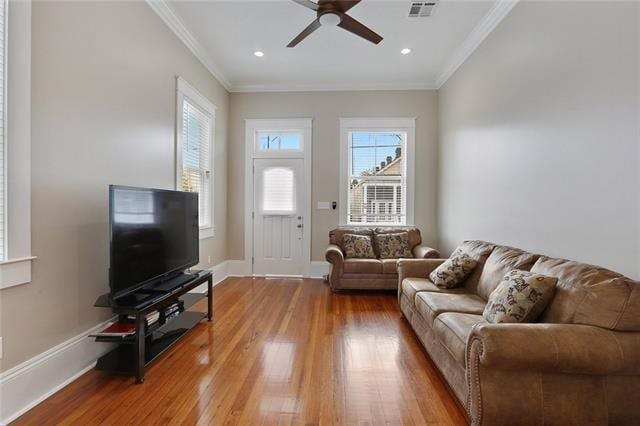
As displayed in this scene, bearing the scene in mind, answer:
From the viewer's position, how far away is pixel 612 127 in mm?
1815

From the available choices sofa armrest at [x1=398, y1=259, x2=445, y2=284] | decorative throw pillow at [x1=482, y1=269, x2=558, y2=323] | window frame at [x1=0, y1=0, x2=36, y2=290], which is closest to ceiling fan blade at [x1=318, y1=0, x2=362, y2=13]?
window frame at [x1=0, y1=0, x2=36, y2=290]

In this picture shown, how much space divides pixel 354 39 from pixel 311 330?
3405 millimetres

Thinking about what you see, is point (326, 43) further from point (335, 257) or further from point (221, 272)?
point (221, 272)

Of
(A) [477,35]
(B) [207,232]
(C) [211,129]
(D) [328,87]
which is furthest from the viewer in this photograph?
(D) [328,87]

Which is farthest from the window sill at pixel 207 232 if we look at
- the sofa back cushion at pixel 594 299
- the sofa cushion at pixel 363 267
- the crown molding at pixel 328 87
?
the sofa back cushion at pixel 594 299

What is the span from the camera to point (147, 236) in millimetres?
2363

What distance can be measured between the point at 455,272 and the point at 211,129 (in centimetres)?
383

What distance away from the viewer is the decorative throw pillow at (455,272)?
283cm

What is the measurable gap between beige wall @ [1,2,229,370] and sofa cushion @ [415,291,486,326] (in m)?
2.66

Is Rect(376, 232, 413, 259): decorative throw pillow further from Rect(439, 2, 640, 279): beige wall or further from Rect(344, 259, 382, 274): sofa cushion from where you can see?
Rect(439, 2, 640, 279): beige wall

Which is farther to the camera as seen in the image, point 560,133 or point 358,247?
point 358,247

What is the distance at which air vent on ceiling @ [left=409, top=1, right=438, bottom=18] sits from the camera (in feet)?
9.34

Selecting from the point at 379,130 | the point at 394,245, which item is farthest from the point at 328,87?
the point at 394,245

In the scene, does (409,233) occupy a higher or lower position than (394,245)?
higher
